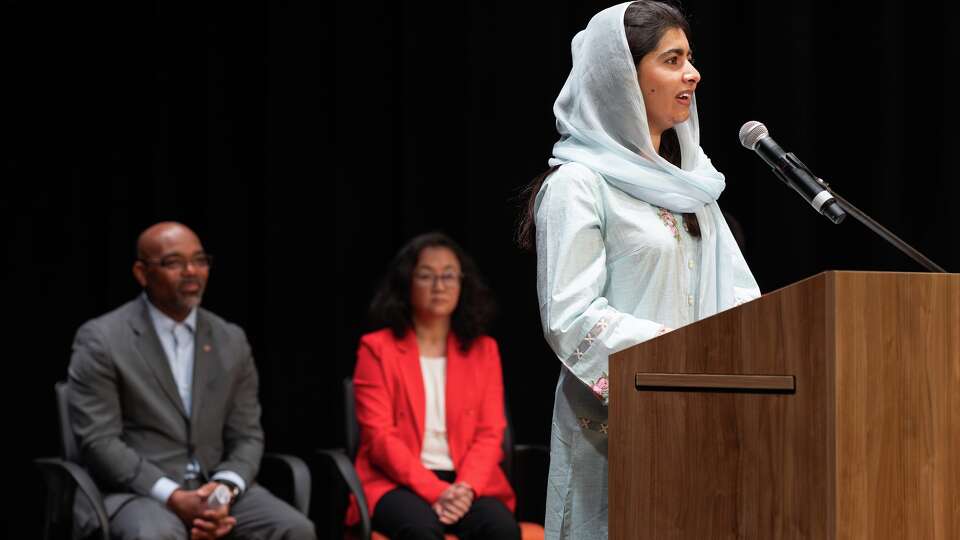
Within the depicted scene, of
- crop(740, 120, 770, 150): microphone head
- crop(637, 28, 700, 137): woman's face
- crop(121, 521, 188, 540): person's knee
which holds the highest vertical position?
crop(637, 28, 700, 137): woman's face

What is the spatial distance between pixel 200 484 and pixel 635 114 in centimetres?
220

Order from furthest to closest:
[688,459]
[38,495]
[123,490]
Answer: [38,495] < [123,490] < [688,459]

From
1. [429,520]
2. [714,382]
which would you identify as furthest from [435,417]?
[714,382]

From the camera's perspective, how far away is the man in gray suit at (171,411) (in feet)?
11.5

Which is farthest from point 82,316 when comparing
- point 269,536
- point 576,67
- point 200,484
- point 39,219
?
point 576,67

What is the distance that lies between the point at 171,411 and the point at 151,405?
63mm

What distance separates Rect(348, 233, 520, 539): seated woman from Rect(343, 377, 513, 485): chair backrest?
28 millimetres

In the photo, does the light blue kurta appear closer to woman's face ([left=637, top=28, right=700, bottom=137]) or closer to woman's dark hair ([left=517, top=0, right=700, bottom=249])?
woman's dark hair ([left=517, top=0, right=700, bottom=249])

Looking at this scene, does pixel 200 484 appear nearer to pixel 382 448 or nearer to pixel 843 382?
pixel 382 448

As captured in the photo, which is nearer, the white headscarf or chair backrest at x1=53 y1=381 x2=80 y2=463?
the white headscarf

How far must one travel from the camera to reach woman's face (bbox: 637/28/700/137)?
6.63 ft

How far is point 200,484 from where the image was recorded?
12.1 feet

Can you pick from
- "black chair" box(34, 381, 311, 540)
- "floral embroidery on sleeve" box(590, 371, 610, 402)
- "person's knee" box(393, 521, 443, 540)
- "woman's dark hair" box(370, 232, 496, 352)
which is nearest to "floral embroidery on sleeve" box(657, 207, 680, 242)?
"floral embroidery on sleeve" box(590, 371, 610, 402)

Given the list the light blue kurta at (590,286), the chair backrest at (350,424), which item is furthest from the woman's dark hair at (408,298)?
the light blue kurta at (590,286)
